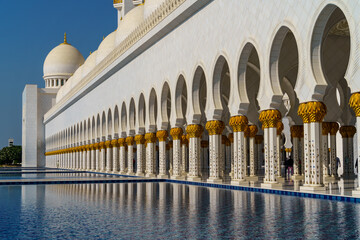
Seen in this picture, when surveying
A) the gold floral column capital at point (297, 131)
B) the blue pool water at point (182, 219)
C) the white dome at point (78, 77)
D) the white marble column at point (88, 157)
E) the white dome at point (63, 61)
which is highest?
the white dome at point (63, 61)

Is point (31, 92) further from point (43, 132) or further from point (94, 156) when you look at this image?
point (94, 156)

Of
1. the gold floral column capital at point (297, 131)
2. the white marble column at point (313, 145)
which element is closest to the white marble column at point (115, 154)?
the gold floral column capital at point (297, 131)

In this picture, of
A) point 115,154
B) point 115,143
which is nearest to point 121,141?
point 115,143

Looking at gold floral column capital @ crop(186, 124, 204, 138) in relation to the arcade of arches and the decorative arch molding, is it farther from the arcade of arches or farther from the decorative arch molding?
the decorative arch molding

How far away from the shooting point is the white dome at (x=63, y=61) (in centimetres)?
3672

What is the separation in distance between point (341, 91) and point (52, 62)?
90.0 feet

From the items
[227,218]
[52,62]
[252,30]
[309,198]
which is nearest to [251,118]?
[252,30]

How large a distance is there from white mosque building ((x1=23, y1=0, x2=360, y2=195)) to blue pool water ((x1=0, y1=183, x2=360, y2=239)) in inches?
64.7

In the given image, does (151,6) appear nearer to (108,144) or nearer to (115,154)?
(115,154)

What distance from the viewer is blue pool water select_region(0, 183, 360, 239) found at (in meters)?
4.14

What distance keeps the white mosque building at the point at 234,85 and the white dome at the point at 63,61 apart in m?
13.0

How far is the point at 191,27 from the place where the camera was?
12648mm

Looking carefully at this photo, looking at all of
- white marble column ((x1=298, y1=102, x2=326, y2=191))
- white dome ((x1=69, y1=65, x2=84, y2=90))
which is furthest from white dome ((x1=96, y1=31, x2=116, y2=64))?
white marble column ((x1=298, y1=102, x2=326, y2=191))

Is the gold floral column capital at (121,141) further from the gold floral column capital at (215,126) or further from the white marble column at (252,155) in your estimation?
the gold floral column capital at (215,126)
